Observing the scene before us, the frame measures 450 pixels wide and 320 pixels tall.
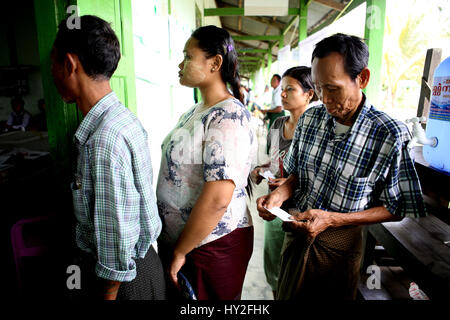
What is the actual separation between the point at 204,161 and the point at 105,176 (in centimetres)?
38

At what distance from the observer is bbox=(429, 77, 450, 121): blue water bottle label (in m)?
1.03

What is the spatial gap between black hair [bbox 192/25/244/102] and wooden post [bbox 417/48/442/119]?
166 centimetres

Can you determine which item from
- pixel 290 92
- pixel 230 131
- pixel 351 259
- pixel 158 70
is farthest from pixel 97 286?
pixel 158 70

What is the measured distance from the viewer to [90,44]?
92 cm

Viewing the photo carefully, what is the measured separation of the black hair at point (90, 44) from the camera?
0.92 meters

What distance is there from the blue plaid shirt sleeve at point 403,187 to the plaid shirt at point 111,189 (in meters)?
0.93

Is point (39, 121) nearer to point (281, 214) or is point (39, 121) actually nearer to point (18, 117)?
point (18, 117)

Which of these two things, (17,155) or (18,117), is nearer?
(17,155)

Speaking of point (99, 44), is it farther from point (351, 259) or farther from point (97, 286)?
point (351, 259)

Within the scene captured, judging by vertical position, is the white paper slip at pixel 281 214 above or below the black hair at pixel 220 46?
below

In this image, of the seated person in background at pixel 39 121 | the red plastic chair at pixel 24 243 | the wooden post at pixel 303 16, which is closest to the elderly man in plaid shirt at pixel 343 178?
the red plastic chair at pixel 24 243

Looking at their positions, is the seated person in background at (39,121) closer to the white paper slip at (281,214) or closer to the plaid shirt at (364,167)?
the white paper slip at (281,214)

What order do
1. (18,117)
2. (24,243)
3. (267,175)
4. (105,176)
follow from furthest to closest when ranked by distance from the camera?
(18,117)
(267,175)
(24,243)
(105,176)

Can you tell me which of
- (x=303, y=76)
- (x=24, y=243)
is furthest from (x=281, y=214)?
(x=303, y=76)
